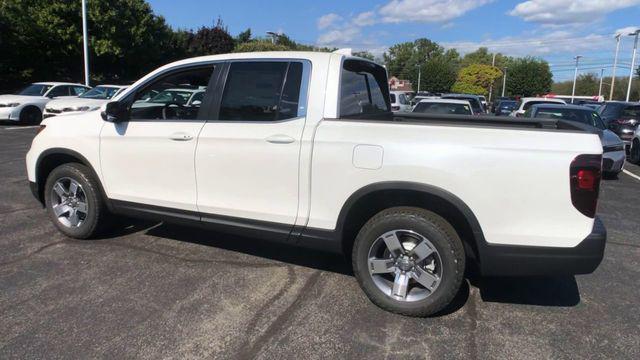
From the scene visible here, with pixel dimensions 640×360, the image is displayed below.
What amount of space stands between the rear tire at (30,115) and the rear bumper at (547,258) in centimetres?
1730

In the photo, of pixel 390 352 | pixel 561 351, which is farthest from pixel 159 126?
pixel 561 351

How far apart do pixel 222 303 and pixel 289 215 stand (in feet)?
2.72

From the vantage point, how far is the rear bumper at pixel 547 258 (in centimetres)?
314

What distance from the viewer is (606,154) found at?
9.24 m

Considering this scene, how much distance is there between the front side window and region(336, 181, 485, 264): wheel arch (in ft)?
5.31

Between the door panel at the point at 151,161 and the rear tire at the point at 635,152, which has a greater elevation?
the door panel at the point at 151,161

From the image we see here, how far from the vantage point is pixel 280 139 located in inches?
149

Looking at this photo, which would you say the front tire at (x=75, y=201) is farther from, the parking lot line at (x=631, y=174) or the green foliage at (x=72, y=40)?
the green foliage at (x=72, y=40)

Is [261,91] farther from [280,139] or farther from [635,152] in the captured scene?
[635,152]

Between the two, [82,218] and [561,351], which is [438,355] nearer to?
[561,351]

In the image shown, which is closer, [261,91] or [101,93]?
[261,91]

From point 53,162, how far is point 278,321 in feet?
10.5

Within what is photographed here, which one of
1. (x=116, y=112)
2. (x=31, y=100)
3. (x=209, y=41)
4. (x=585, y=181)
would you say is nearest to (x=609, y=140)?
(x=585, y=181)

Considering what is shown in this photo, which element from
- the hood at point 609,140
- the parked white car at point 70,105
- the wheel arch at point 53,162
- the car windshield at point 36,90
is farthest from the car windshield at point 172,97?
the car windshield at point 36,90
